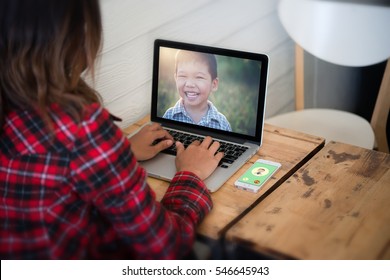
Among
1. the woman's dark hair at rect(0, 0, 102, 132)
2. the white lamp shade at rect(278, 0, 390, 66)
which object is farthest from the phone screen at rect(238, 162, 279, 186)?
the white lamp shade at rect(278, 0, 390, 66)

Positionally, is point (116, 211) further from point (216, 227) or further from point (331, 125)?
point (331, 125)

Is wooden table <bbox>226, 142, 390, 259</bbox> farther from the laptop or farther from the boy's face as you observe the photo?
the boy's face

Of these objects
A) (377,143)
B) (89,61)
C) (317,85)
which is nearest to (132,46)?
(89,61)

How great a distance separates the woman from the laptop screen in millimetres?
465

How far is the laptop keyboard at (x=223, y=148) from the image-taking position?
1.33 meters

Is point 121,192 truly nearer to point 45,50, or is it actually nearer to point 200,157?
point 45,50

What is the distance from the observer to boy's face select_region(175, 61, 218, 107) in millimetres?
1396

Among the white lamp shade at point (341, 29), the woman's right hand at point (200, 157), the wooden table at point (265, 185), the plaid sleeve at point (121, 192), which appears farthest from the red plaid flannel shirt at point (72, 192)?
the white lamp shade at point (341, 29)

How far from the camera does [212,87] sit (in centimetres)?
140

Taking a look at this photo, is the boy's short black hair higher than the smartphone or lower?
higher

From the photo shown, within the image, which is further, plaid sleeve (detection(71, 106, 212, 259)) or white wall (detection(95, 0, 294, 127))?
white wall (detection(95, 0, 294, 127))

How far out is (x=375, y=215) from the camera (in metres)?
1.10

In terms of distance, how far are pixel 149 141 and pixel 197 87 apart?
19 centimetres

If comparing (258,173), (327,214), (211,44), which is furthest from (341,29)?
(327,214)
